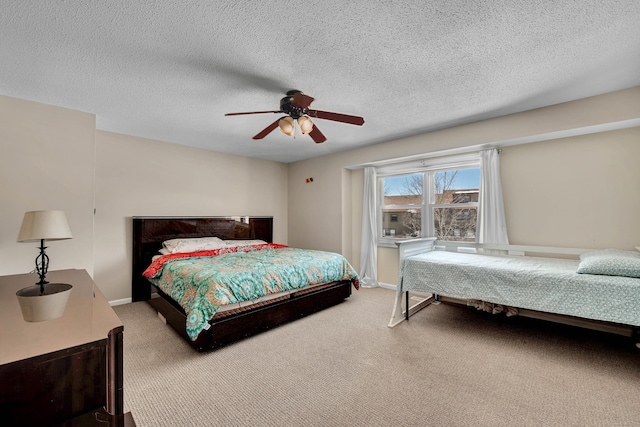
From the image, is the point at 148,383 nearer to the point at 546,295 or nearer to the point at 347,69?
the point at 347,69

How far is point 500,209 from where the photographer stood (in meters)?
3.33

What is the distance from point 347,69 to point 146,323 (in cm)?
346

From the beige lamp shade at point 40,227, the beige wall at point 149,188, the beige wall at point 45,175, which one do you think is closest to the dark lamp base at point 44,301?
the beige lamp shade at point 40,227

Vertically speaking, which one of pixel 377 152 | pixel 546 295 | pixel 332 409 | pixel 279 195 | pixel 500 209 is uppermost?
pixel 377 152

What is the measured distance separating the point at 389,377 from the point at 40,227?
2.91 metres

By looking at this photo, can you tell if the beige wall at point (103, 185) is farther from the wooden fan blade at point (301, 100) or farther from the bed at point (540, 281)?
the bed at point (540, 281)

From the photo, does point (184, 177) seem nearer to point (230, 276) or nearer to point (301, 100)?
point (230, 276)

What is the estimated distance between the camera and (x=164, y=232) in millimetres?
4129

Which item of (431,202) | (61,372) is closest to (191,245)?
(61,372)

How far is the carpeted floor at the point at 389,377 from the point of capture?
1.66 m

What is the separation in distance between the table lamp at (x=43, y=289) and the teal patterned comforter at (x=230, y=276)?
96cm

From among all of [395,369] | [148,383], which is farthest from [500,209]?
[148,383]

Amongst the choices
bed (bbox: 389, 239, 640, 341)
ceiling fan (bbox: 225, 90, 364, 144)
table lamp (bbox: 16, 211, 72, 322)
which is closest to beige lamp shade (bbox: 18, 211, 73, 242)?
table lamp (bbox: 16, 211, 72, 322)

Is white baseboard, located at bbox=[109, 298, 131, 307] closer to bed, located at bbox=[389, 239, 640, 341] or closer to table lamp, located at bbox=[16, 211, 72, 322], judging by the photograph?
table lamp, located at bbox=[16, 211, 72, 322]
